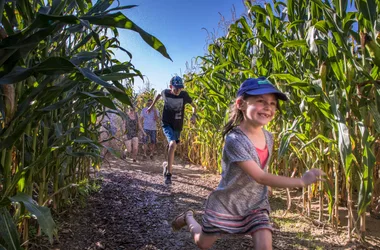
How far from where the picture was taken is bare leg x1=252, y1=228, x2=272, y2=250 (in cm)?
130

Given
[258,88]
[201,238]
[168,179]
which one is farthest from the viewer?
[168,179]

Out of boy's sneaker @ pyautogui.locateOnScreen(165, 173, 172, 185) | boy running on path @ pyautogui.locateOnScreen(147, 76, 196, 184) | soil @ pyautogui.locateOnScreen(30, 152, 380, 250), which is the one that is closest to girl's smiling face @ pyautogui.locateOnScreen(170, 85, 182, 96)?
boy running on path @ pyautogui.locateOnScreen(147, 76, 196, 184)

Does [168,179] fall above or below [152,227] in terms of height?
above

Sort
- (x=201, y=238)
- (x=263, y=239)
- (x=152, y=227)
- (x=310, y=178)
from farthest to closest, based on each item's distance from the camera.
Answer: (x=152, y=227) < (x=201, y=238) < (x=263, y=239) < (x=310, y=178)

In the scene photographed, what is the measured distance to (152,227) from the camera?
2.31 metres

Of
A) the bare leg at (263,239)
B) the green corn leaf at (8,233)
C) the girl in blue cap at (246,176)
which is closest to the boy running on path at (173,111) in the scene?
the girl in blue cap at (246,176)

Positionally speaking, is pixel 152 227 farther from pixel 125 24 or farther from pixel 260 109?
pixel 125 24

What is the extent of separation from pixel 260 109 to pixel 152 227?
4.61ft

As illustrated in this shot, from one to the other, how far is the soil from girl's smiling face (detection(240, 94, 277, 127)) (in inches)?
38.6

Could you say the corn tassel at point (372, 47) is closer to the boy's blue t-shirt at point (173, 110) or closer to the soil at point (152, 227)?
the soil at point (152, 227)

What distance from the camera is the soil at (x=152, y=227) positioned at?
191 centimetres

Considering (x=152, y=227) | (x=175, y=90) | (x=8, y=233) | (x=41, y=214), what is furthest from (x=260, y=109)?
(x=175, y=90)

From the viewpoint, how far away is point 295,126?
1990mm

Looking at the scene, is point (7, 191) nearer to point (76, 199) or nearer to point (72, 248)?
point (72, 248)
